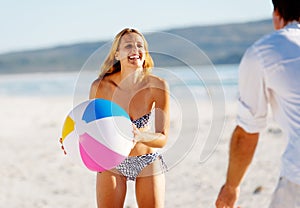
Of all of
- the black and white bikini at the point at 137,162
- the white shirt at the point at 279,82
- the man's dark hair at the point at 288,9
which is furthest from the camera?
the black and white bikini at the point at 137,162

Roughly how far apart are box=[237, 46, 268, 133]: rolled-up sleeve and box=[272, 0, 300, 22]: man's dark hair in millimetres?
214

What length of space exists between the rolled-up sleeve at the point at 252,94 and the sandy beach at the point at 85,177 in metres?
1.55

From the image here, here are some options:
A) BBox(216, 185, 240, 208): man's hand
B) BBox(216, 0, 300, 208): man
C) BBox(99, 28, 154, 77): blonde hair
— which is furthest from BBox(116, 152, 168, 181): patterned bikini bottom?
BBox(216, 0, 300, 208): man

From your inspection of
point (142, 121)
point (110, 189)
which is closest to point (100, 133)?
point (142, 121)

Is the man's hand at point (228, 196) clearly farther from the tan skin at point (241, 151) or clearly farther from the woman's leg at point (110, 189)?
the woman's leg at point (110, 189)

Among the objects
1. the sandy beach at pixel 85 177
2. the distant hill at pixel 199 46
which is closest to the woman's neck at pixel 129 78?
the sandy beach at pixel 85 177

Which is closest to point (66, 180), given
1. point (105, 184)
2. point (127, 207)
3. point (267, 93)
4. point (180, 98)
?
point (127, 207)

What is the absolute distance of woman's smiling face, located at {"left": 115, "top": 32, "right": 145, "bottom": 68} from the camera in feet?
12.2

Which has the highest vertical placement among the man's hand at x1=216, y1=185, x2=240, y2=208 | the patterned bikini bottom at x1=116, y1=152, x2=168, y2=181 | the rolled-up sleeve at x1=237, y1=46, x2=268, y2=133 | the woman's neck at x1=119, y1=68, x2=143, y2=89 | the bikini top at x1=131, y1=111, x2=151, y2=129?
the rolled-up sleeve at x1=237, y1=46, x2=268, y2=133

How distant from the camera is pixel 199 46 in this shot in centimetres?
5944

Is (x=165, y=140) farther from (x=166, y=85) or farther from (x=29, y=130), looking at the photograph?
(x=29, y=130)

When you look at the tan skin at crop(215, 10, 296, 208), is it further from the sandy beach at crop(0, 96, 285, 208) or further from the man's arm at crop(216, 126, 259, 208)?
the sandy beach at crop(0, 96, 285, 208)

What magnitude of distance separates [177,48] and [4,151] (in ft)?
20.9

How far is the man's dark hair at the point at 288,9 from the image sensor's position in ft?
7.86
